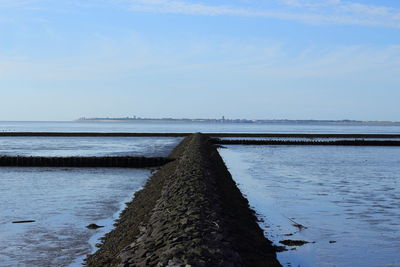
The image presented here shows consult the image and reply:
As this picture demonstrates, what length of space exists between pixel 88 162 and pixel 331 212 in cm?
2212

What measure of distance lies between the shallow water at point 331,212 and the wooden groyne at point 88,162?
667 centimetres

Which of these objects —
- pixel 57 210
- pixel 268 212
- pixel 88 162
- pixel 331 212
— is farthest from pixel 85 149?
pixel 331 212

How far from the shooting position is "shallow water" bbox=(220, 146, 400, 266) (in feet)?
36.0

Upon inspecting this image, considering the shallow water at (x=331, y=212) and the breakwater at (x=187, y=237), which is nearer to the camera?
the breakwater at (x=187, y=237)

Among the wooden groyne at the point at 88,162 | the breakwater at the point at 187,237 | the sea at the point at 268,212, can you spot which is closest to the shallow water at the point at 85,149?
the wooden groyne at the point at 88,162

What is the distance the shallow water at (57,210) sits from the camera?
10917 millimetres

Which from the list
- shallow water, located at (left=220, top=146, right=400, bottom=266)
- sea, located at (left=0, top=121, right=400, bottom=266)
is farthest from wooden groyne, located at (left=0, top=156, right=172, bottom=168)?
shallow water, located at (left=220, top=146, right=400, bottom=266)

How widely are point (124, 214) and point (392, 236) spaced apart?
7.49 meters

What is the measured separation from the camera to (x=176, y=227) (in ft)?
33.1

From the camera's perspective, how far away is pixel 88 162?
35.1 metres

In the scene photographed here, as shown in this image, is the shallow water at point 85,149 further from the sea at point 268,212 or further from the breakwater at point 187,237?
the breakwater at point 187,237

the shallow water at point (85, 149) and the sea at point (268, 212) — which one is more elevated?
the sea at point (268, 212)

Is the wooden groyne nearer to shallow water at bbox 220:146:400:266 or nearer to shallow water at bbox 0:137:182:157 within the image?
shallow water at bbox 220:146:400:266

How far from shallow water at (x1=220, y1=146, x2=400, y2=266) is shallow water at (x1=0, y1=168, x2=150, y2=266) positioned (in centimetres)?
446
